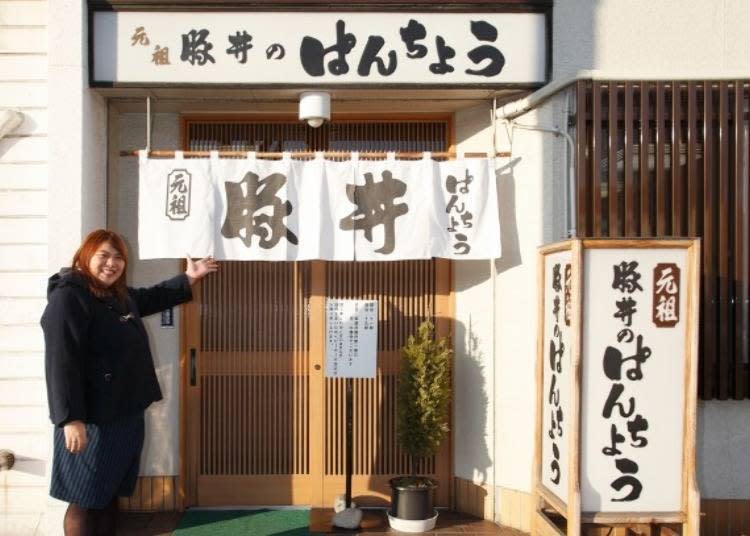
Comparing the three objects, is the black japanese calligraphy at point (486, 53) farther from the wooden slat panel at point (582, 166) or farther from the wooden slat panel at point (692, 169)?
the wooden slat panel at point (692, 169)

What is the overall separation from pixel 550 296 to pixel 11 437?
4822 mm

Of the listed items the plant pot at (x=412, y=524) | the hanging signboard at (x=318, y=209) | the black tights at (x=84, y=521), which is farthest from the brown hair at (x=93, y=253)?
the plant pot at (x=412, y=524)

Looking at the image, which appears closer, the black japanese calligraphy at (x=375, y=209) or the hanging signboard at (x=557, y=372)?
the hanging signboard at (x=557, y=372)

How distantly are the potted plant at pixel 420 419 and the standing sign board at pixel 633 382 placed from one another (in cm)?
179

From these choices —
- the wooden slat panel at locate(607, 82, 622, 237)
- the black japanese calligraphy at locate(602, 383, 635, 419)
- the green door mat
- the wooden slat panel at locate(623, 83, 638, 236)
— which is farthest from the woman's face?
the wooden slat panel at locate(623, 83, 638, 236)

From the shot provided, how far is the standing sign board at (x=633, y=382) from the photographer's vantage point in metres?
4.49

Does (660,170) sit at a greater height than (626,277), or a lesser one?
greater

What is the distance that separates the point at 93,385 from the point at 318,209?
2462 mm

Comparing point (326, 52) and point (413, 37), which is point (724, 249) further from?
point (326, 52)

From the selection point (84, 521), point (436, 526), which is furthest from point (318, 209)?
point (436, 526)

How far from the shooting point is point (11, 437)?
19.8 feet

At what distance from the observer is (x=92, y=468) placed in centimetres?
424

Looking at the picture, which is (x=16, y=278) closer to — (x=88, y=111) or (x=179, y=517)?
(x=88, y=111)

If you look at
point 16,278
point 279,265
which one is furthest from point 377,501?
point 16,278
